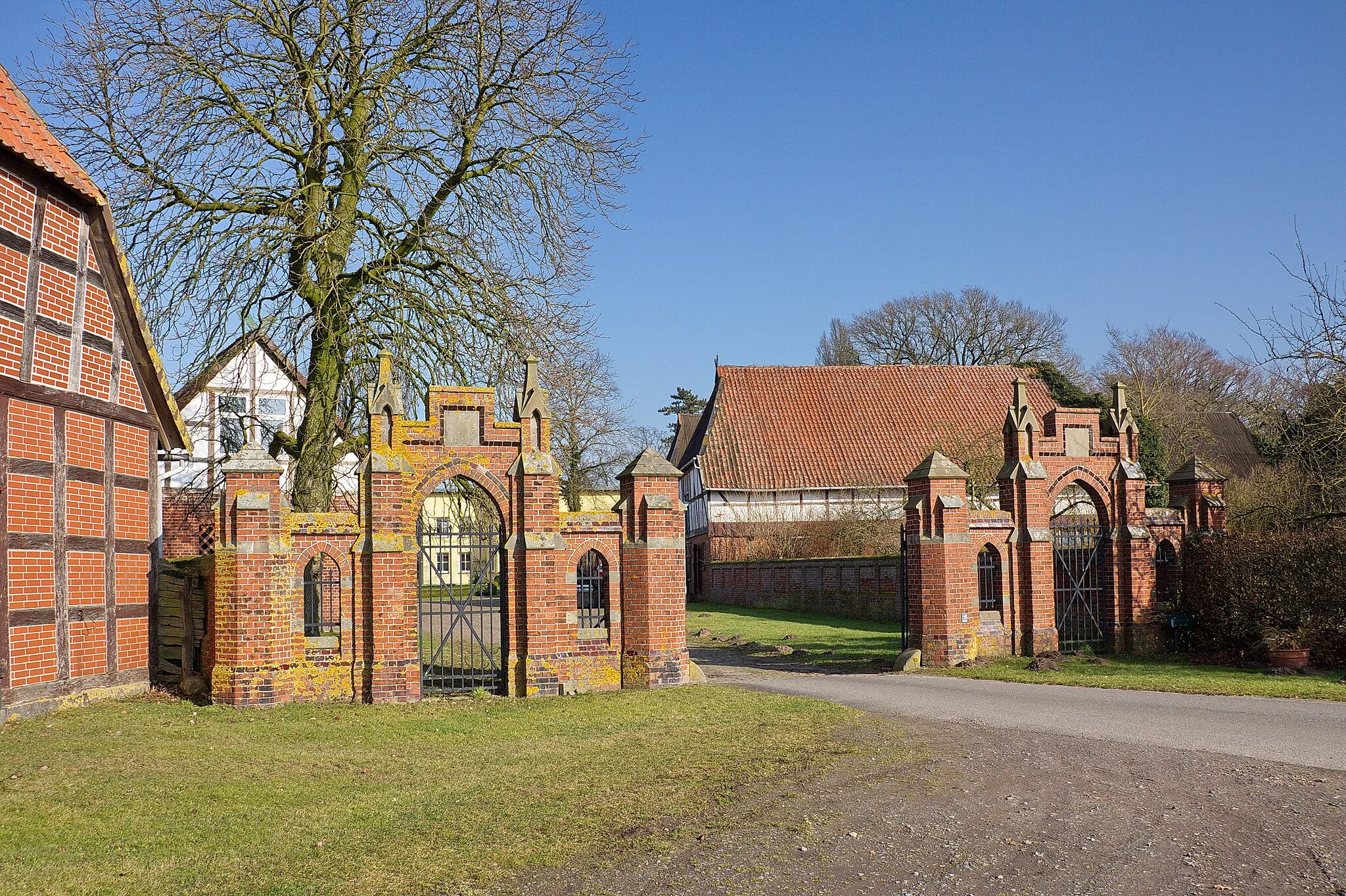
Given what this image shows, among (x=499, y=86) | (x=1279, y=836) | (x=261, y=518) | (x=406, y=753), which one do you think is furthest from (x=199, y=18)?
(x=1279, y=836)

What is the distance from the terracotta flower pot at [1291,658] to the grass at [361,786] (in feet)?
24.2

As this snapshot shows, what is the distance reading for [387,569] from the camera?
14.1 metres

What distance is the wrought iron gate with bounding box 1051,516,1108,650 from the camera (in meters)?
18.1

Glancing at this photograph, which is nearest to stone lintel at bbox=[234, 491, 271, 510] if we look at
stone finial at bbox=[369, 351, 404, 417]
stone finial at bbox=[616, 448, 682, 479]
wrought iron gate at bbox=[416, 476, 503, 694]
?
stone finial at bbox=[369, 351, 404, 417]

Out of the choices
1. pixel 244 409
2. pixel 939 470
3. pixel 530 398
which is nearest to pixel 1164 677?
pixel 939 470

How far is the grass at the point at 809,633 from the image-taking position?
2053cm

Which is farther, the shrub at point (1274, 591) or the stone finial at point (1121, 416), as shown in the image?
the stone finial at point (1121, 416)

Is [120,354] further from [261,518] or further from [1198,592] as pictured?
[1198,592]

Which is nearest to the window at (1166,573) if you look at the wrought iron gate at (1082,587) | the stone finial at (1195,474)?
the wrought iron gate at (1082,587)

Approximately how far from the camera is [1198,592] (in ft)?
58.0

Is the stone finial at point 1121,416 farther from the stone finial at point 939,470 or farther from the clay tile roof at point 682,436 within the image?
the clay tile roof at point 682,436

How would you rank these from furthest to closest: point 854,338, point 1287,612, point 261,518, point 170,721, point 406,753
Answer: point 854,338 → point 1287,612 → point 261,518 → point 170,721 → point 406,753

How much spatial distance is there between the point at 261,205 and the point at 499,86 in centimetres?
439

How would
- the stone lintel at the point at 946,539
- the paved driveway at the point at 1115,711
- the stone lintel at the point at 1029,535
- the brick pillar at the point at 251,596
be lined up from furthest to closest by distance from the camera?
the stone lintel at the point at 1029,535 → the stone lintel at the point at 946,539 → the brick pillar at the point at 251,596 → the paved driveway at the point at 1115,711
